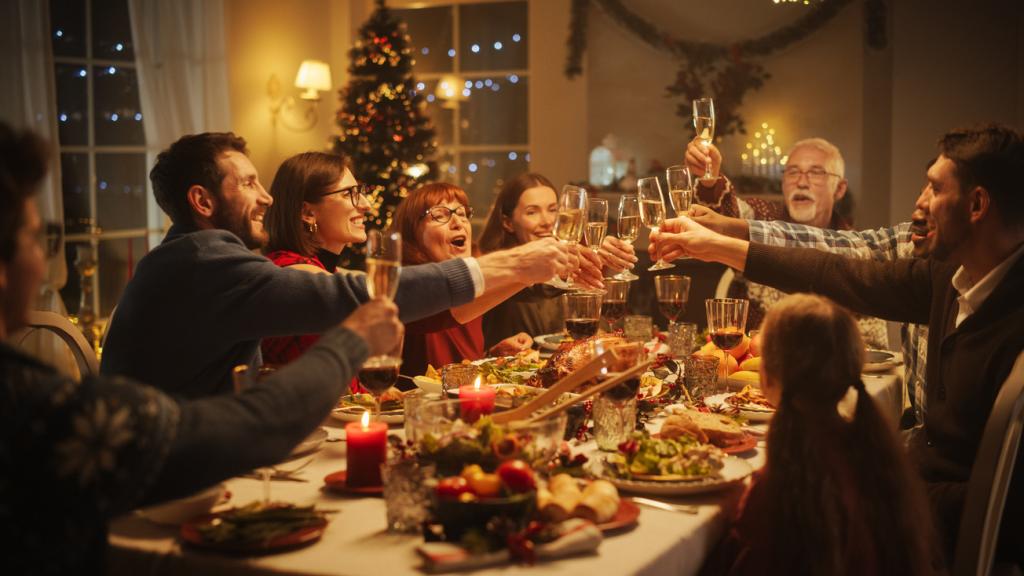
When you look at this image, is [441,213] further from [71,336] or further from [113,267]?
[113,267]

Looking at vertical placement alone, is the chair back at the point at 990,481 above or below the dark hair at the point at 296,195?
below

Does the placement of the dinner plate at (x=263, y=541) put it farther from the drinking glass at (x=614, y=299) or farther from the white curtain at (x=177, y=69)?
the white curtain at (x=177, y=69)

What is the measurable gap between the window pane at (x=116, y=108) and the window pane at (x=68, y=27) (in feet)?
0.57

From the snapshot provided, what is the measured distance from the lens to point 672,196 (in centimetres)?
282

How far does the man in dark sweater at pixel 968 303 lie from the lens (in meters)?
2.25

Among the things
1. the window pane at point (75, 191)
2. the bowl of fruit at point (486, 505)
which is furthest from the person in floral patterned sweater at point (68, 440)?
the window pane at point (75, 191)

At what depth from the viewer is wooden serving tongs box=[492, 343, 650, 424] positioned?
5.88 ft

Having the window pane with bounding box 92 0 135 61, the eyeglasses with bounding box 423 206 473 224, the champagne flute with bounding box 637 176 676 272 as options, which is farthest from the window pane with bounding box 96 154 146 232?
the champagne flute with bounding box 637 176 676 272

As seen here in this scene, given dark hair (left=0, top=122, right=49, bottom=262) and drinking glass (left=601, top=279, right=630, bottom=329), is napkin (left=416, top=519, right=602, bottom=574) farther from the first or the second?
drinking glass (left=601, top=279, right=630, bottom=329)

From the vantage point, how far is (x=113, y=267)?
573 centimetres

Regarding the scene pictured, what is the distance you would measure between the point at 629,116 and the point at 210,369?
17.9ft

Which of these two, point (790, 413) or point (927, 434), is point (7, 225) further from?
point (927, 434)

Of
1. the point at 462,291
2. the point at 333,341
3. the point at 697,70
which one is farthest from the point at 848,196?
the point at 333,341

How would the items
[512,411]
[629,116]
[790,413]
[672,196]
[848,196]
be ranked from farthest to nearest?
[629,116], [848,196], [672,196], [512,411], [790,413]
